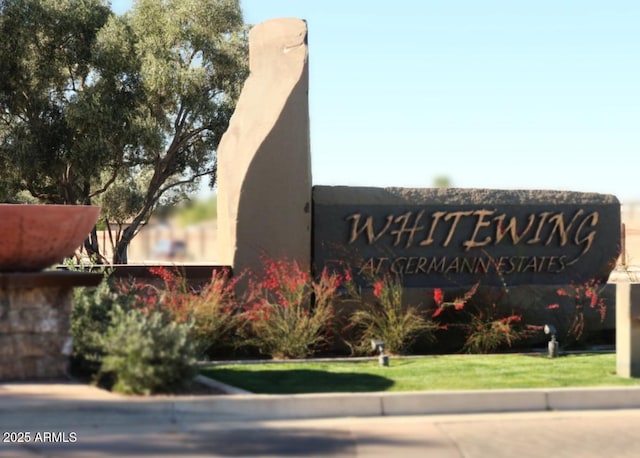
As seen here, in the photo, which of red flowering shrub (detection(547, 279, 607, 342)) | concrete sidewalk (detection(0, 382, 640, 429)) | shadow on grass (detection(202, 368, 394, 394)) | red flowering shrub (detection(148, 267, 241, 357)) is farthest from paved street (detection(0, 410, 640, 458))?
red flowering shrub (detection(547, 279, 607, 342))

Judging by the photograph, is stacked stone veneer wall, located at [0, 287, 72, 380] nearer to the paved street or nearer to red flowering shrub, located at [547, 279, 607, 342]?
the paved street

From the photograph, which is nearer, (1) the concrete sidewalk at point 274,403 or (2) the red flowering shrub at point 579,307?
(1) the concrete sidewalk at point 274,403

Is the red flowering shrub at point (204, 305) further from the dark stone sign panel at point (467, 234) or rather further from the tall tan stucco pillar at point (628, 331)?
the tall tan stucco pillar at point (628, 331)

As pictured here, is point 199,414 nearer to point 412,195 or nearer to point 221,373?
point 221,373

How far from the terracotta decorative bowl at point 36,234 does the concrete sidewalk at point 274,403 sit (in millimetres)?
1341

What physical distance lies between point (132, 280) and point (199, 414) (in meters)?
5.10

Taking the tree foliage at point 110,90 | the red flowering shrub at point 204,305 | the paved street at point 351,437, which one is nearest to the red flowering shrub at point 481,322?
the red flowering shrub at point 204,305

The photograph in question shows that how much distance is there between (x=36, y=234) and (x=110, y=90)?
20.0 meters

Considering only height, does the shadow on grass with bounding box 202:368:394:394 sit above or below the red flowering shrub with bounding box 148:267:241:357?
below

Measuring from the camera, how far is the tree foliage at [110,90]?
28484 millimetres

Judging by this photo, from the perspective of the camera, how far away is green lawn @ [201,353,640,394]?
9922mm

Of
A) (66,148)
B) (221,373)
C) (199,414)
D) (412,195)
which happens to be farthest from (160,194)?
(199,414)

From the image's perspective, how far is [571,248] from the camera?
1509cm

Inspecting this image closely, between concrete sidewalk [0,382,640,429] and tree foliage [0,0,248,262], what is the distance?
66.3 ft
